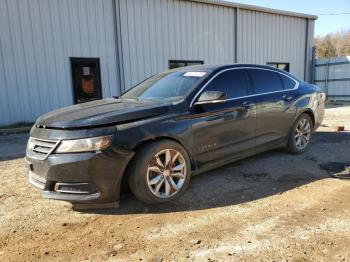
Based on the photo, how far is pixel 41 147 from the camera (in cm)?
369

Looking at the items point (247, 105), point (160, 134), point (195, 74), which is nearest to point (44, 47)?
point (195, 74)

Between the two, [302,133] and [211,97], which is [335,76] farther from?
[211,97]

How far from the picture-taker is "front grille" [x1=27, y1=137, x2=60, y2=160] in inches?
139

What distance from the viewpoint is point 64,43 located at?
1132 centimetres

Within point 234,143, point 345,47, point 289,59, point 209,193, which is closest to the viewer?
point 209,193

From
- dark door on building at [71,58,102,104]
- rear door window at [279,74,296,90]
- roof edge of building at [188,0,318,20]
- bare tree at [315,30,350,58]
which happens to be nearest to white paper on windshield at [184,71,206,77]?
rear door window at [279,74,296,90]

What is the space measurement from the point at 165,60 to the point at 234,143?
946 centimetres

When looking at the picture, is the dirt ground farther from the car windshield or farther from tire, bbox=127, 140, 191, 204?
the car windshield

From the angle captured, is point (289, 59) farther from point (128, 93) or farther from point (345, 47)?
point (345, 47)

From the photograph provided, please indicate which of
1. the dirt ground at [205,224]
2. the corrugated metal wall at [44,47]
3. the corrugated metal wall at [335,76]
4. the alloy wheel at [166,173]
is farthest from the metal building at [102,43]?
the alloy wheel at [166,173]

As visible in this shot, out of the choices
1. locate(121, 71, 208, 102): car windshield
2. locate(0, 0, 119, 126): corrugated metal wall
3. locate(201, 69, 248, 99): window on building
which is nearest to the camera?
locate(121, 71, 208, 102): car windshield

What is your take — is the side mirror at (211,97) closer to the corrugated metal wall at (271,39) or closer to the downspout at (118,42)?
the downspout at (118,42)

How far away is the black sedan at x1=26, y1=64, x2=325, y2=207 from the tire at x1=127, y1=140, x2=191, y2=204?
1 cm

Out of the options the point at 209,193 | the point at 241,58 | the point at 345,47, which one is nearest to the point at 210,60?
the point at 241,58
